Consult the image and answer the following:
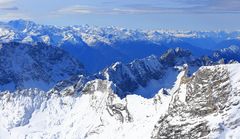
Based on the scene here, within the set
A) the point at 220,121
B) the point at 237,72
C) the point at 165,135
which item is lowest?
the point at 165,135

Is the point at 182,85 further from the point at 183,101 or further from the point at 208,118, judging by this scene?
the point at 208,118

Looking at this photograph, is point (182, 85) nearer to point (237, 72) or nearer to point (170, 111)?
point (170, 111)

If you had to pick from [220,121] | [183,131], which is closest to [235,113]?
[220,121]

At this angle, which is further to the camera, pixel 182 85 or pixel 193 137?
pixel 182 85

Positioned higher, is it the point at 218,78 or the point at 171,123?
the point at 218,78

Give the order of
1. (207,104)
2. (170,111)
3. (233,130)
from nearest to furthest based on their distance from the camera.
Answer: (233,130) → (207,104) → (170,111)

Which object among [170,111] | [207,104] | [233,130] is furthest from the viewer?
[170,111]
